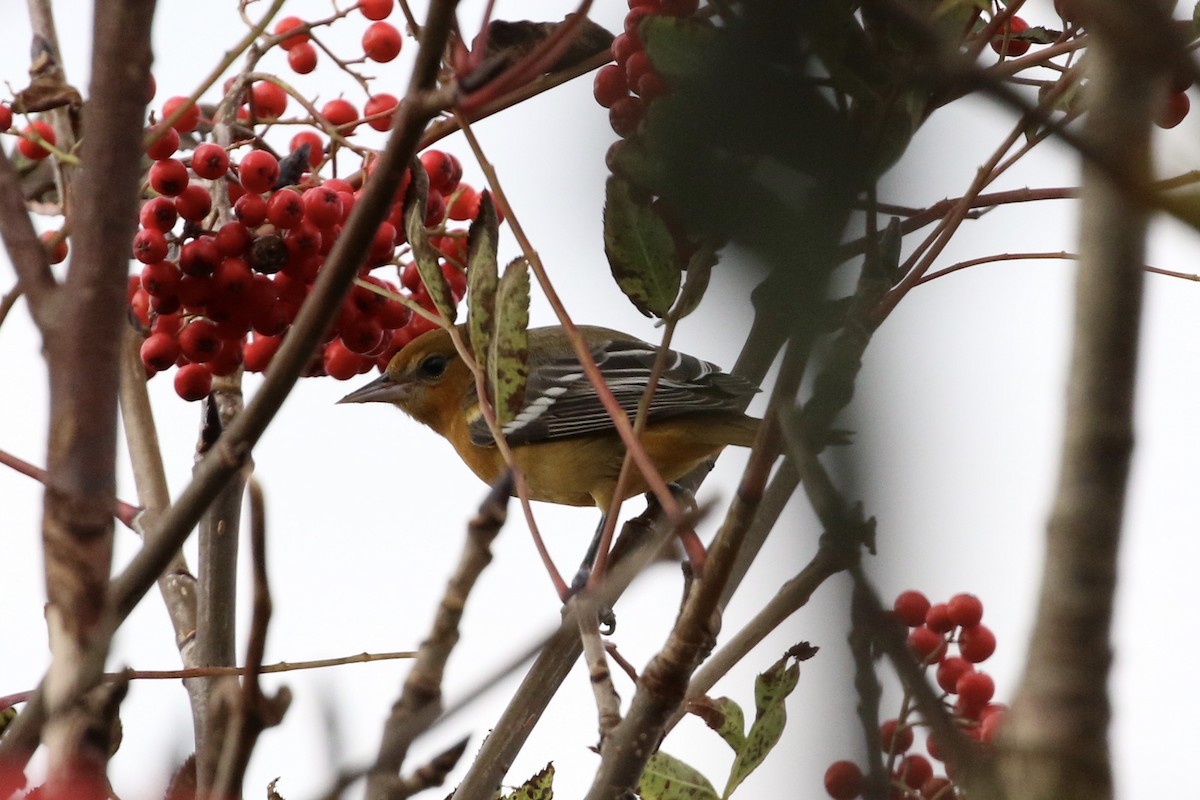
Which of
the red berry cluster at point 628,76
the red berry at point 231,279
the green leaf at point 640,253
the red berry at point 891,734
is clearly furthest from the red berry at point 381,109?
the red berry at point 891,734

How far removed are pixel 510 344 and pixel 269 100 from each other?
1317 mm

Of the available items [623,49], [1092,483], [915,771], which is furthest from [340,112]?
[1092,483]

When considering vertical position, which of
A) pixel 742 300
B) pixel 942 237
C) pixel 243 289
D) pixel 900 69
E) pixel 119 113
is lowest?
pixel 742 300

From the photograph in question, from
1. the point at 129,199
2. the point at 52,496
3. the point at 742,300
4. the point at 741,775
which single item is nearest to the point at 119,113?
the point at 129,199

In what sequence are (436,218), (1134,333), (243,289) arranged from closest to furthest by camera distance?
(1134,333) < (243,289) < (436,218)

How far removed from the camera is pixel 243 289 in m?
2.21

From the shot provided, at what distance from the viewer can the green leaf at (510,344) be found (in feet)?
4.72

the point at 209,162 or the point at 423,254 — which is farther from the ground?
the point at 209,162

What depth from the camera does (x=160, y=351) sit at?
2266mm

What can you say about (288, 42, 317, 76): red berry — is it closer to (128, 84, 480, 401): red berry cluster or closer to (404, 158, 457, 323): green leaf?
(128, 84, 480, 401): red berry cluster

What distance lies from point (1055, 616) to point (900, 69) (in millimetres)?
309

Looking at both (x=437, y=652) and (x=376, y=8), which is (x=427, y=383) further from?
(x=437, y=652)

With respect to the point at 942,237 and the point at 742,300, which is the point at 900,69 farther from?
the point at 942,237

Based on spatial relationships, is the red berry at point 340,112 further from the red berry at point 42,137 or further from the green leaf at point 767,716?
the green leaf at point 767,716
